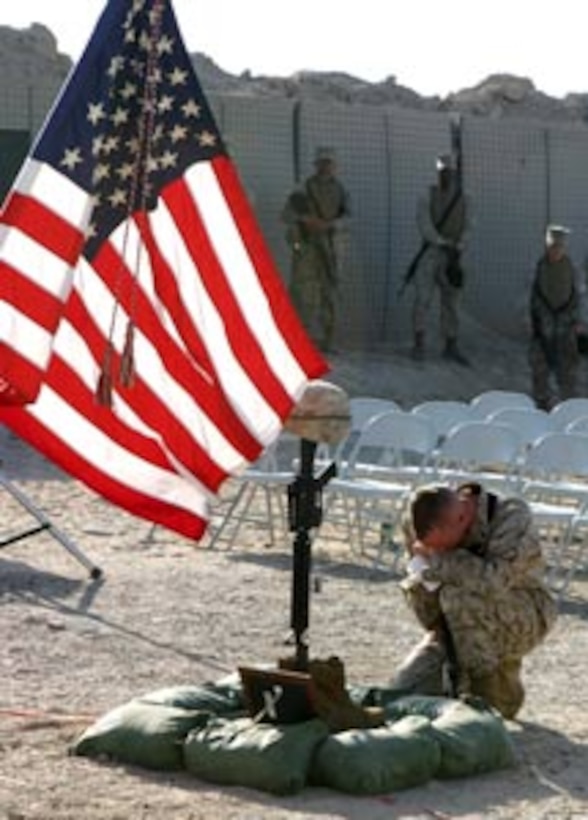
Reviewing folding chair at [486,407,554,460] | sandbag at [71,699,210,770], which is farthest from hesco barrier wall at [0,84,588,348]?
sandbag at [71,699,210,770]

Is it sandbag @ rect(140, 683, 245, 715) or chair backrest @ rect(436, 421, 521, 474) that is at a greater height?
chair backrest @ rect(436, 421, 521, 474)

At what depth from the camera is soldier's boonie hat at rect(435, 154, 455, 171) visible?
1003 inches

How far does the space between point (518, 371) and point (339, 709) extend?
1894 cm

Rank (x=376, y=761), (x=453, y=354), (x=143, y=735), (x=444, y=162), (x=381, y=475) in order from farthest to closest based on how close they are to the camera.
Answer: (x=453, y=354)
(x=444, y=162)
(x=381, y=475)
(x=143, y=735)
(x=376, y=761)

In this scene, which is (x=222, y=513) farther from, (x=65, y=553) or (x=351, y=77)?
(x=351, y=77)

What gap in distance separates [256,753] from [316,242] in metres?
17.2

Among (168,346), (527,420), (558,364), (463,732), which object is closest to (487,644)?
(463,732)

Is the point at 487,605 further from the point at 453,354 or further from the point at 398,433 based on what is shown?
the point at 453,354

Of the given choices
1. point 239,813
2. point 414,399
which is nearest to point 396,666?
point 239,813

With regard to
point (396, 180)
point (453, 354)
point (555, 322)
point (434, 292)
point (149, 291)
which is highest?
point (396, 180)

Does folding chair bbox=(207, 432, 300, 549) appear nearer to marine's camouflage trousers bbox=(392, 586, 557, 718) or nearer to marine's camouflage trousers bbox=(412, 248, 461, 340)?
marine's camouflage trousers bbox=(392, 586, 557, 718)

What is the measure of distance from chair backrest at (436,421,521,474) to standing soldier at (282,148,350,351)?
436 inches

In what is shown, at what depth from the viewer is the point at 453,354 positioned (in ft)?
85.9

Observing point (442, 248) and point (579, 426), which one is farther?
point (442, 248)
